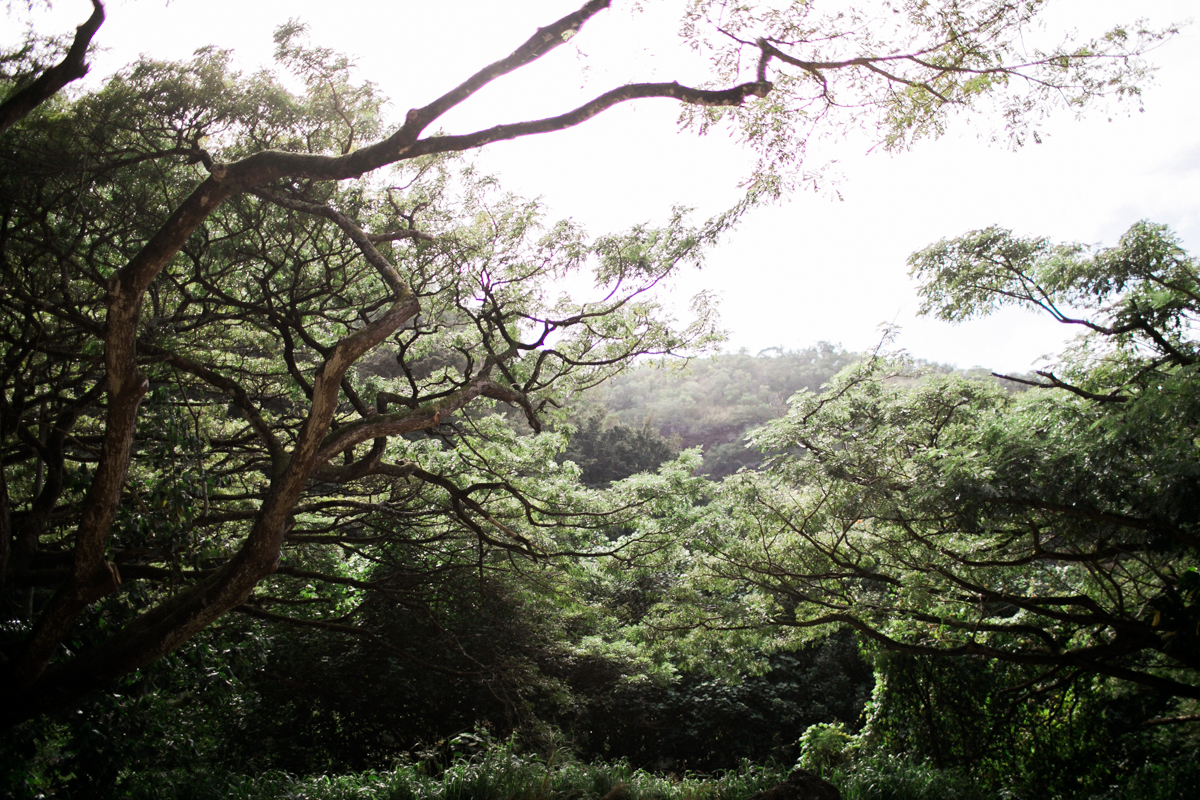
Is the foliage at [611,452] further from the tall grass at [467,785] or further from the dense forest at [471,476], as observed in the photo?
the tall grass at [467,785]

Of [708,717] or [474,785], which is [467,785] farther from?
[708,717]

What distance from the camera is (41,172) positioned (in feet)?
16.4

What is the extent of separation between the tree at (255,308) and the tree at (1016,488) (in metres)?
1.51

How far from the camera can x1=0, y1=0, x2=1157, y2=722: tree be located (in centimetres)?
370

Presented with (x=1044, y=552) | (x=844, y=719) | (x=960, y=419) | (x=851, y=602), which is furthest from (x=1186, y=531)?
(x=844, y=719)

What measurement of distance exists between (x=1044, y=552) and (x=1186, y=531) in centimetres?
82

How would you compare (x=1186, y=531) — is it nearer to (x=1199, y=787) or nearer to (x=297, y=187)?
(x=1199, y=787)

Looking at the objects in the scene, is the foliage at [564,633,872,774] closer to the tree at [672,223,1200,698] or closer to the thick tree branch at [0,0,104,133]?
the tree at [672,223,1200,698]

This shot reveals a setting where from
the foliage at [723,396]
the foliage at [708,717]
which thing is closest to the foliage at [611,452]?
the foliage at [723,396]

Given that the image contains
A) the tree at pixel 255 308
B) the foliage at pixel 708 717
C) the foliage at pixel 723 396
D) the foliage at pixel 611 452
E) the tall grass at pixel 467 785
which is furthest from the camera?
the foliage at pixel 723 396

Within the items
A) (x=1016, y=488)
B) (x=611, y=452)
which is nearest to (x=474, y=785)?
(x=1016, y=488)

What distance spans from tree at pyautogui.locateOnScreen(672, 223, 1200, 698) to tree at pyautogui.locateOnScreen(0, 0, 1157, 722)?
151 centimetres

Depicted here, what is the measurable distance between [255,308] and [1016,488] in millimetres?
5744

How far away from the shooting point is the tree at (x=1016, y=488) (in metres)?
4.29
